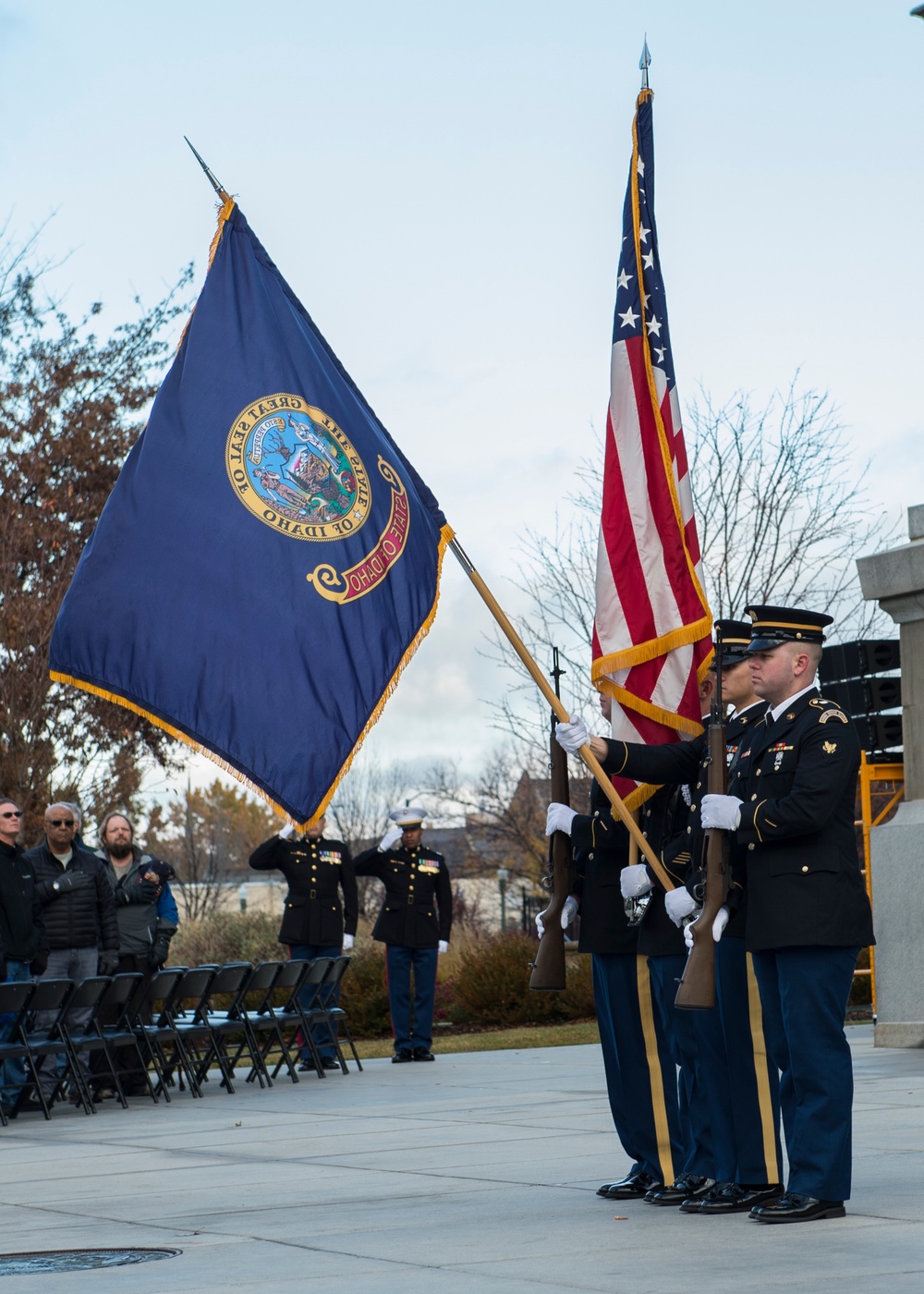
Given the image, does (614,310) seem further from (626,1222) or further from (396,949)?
(396,949)

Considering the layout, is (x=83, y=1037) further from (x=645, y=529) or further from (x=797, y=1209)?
(x=797, y=1209)

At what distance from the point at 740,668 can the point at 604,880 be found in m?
A: 1.03

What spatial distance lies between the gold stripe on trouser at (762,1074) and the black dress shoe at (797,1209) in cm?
26

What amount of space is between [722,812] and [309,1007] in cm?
926

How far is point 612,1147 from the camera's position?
29.0ft

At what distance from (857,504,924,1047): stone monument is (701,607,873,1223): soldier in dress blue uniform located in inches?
343

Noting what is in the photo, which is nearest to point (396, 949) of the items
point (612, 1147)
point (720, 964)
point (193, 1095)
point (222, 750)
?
point (193, 1095)

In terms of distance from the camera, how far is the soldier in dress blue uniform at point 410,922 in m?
16.0

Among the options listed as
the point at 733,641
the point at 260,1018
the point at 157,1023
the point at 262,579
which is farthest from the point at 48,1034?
the point at 733,641

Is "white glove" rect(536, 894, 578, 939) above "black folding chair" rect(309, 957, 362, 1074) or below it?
above

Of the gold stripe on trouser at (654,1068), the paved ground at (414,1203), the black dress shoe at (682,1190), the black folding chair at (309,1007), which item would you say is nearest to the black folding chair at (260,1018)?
the black folding chair at (309,1007)

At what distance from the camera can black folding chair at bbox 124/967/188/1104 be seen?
43.2 ft

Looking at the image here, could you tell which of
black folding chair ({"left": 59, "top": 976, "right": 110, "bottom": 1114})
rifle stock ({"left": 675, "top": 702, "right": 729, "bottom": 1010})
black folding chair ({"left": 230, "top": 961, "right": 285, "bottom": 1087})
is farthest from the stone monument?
rifle stock ({"left": 675, "top": 702, "right": 729, "bottom": 1010})

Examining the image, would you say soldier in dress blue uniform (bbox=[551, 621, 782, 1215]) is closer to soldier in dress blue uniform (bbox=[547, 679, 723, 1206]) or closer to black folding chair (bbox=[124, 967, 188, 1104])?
soldier in dress blue uniform (bbox=[547, 679, 723, 1206])
